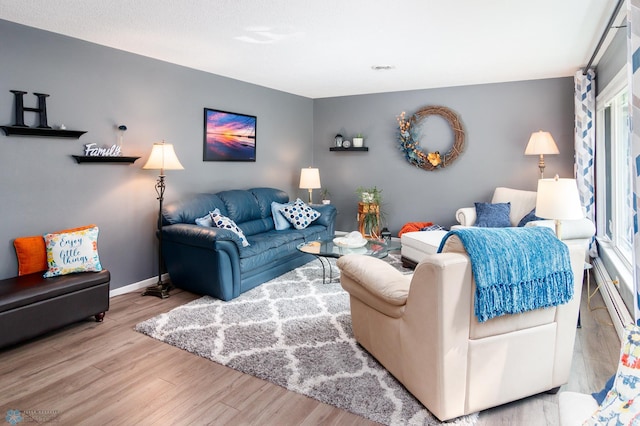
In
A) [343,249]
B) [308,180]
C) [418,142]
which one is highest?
[418,142]

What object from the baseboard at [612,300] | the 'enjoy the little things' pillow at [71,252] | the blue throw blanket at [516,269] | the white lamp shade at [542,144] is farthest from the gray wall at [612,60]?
the 'enjoy the little things' pillow at [71,252]

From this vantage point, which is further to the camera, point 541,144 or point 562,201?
point 541,144

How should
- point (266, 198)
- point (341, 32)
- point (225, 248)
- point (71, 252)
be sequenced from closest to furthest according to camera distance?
point (71, 252) < point (341, 32) < point (225, 248) < point (266, 198)

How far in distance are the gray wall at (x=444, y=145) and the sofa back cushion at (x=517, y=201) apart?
1.60 feet

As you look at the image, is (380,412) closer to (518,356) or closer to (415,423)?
(415,423)

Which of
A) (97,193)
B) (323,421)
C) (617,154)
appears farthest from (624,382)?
(97,193)

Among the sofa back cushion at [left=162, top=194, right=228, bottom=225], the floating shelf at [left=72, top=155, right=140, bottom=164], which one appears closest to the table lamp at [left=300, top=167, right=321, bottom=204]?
the sofa back cushion at [left=162, top=194, right=228, bottom=225]

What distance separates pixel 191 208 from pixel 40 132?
1480 millimetres

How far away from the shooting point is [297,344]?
9.36 ft

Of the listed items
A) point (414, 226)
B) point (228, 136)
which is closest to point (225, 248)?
point (228, 136)

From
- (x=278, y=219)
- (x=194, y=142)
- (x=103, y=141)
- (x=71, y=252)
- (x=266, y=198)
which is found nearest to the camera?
(x=71, y=252)

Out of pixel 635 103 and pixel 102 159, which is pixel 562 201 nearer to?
pixel 635 103

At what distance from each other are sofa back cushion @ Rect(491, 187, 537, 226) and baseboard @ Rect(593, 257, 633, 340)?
92 cm

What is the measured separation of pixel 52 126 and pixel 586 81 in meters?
5.57
